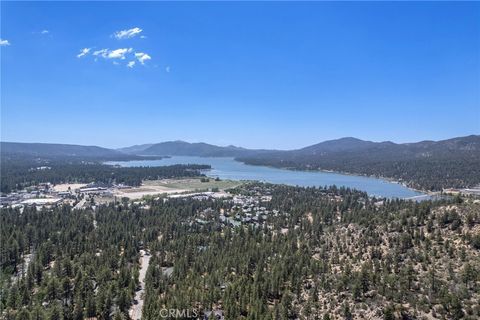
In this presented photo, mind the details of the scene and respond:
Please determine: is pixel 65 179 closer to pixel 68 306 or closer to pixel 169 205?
pixel 169 205

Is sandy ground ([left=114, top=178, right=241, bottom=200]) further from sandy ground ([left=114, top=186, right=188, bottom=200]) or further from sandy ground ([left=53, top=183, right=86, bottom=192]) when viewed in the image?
sandy ground ([left=53, top=183, right=86, bottom=192])

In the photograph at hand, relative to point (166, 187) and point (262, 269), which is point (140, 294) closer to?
point (262, 269)

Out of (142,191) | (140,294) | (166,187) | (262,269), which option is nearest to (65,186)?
(142,191)

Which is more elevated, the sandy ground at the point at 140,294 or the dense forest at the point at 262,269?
the dense forest at the point at 262,269

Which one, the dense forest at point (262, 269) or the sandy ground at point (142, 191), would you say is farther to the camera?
the sandy ground at point (142, 191)
